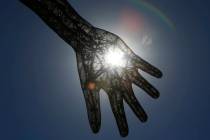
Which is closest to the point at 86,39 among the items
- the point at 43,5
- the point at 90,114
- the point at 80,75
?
the point at 80,75

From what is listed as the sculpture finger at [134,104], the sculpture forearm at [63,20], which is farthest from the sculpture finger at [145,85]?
the sculpture forearm at [63,20]

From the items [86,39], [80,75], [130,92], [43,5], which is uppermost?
[43,5]

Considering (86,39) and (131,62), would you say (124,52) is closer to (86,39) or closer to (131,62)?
(131,62)

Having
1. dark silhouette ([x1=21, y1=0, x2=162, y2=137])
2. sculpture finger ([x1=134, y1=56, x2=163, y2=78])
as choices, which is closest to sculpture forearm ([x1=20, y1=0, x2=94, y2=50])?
dark silhouette ([x1=21, y1=0, x2=162, y2=137])

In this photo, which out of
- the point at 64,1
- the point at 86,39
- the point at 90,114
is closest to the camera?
the point at 90,114

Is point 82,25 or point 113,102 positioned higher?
point 82,25

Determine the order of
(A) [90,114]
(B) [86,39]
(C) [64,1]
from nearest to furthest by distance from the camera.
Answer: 1. (A) [90,114]
2. (C) [64,1]
3. (B) [86,39]

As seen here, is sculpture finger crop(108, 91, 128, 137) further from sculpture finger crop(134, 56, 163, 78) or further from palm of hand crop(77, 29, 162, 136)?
sculpture finger crop(134, 56, 163, 78)

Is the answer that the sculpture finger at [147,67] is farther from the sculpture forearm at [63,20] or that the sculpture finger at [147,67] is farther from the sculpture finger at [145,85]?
the sculpture forearm at [63,20]
